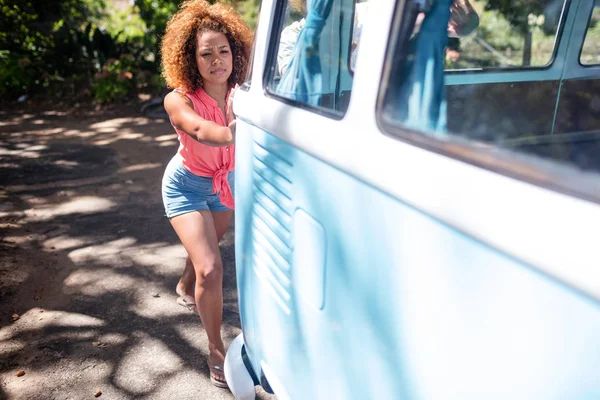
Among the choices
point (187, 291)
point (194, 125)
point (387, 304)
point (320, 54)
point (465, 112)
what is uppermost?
point (320, 54)

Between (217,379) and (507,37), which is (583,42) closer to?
(507,37)

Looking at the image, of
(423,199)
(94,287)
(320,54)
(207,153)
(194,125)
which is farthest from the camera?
(94,287)

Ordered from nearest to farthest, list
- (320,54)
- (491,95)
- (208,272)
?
(491,95) < (320,54) < (208,272)

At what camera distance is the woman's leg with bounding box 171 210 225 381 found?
98.4 inches

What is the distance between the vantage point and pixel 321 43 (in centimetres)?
171

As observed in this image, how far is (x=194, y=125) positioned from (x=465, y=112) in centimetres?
142

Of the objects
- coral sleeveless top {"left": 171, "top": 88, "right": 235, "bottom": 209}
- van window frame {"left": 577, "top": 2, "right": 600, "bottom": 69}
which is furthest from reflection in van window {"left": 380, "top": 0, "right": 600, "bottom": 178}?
coral sleeveless top {"left": 171, "top": 88, "right": 235, "bottom": 209}

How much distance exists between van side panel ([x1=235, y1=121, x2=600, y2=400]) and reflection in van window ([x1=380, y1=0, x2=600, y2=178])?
185 millimetres

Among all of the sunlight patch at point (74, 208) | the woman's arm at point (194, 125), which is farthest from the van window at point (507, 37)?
the sunlight patch at point (74, 208)

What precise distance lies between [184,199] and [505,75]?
1.50 m

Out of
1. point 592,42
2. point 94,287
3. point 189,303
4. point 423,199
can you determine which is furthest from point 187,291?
point 423,199

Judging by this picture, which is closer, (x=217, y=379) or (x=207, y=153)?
(x=207, y=153)

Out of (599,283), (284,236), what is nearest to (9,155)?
(284,236)

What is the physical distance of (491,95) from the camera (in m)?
1.51
